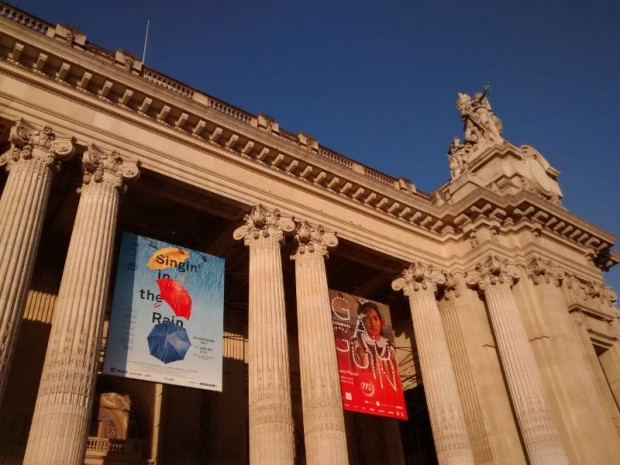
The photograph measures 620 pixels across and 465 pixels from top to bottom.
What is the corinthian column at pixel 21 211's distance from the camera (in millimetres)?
9617

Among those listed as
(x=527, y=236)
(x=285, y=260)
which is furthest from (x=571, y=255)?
(x=285, y=260)

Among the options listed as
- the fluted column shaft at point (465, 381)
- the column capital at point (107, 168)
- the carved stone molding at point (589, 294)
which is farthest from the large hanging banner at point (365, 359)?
the carved stone molding at point (589, 294)

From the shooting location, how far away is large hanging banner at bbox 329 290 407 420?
46.3 feet

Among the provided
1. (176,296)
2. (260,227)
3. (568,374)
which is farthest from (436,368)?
(176,296)

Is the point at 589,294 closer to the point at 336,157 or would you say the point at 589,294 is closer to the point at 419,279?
the point at 419,279

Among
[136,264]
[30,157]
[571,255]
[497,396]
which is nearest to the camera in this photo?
[30,157]

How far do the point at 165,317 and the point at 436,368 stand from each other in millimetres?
7670

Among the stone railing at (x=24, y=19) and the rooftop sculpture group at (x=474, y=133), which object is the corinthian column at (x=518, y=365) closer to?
the rooftop sculpture group at (x=474, y=133)

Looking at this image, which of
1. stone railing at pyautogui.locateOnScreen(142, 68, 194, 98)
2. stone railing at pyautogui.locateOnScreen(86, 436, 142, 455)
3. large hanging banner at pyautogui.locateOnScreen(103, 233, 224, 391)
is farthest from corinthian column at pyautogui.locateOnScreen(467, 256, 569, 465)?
stone railing at pyautogui.locateOnScreen(86, 436, 142, 455)

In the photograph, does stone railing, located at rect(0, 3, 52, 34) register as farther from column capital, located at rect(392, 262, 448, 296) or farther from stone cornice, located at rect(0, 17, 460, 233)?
column capital, located at rect(392, 262, 448, 296)

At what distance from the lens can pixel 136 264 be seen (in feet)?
40.7

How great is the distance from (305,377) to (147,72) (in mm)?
8511

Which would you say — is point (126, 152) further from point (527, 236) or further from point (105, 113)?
point (527, 236)

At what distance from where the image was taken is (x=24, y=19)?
13.1 meters
